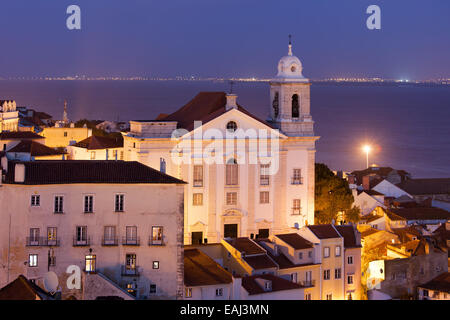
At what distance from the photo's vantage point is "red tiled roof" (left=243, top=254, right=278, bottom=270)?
3075 centimetres

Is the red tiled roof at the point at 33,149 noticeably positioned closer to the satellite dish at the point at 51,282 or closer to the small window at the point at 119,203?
the small window at the point at 119,203

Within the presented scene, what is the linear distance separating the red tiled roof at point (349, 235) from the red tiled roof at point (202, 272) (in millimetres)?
6345

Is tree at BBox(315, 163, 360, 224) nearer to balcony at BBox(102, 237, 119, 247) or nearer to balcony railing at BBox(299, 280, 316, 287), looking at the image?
balcony railing at BBox(299, 280, 316, 287)

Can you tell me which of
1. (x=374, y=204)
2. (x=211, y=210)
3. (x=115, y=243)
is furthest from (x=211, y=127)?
(x=374, y=204)

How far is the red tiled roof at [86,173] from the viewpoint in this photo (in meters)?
27.3

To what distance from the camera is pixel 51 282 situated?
2598cm

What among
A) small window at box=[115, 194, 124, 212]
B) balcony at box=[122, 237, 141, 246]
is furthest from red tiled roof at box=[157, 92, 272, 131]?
balcony at box=[122, 237, 141, 246]

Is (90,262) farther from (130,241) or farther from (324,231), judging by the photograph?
(324,231)

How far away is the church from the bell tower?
0.07 m

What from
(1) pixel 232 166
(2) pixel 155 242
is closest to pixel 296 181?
(1) pixel 232 166

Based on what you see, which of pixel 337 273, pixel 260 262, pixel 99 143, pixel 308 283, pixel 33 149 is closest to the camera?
pixel 260 262

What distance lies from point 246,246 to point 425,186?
1493 inches
